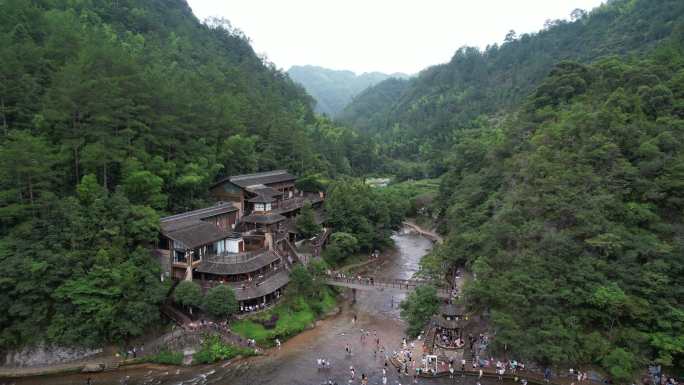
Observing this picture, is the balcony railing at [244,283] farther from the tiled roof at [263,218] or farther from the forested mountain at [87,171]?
the tiled roof at [263,218]

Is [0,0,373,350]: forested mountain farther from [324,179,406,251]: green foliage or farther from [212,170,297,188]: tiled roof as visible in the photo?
Answer: [324,179,406,251]: green foliage

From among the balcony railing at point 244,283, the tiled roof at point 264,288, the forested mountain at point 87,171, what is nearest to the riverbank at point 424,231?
the forested mountain at point 87,171

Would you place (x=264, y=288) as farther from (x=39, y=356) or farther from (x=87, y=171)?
(x=87, y=171)

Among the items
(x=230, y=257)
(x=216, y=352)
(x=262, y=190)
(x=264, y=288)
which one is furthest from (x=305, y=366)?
(x=262, y=190)

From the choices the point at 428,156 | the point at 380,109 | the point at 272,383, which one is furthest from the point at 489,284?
the point at 380,109

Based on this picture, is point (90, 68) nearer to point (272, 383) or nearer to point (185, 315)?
point (185, 315)

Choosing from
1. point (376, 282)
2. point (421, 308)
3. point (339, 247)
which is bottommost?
point (376, 282)
